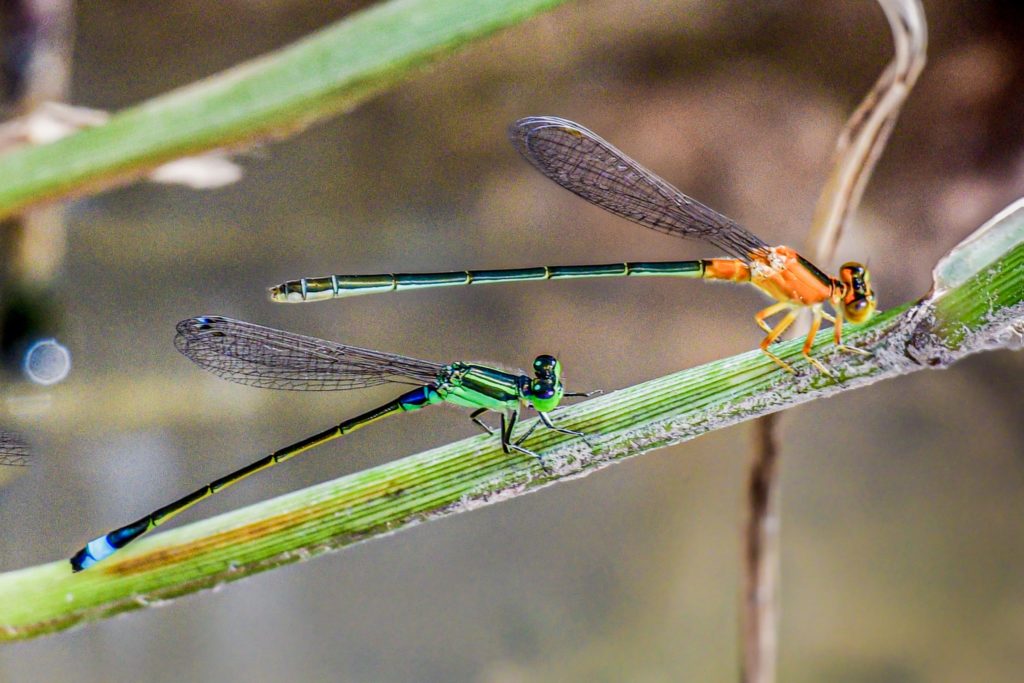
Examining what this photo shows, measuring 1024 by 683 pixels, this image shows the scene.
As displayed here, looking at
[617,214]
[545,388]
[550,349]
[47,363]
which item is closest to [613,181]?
[617,214]

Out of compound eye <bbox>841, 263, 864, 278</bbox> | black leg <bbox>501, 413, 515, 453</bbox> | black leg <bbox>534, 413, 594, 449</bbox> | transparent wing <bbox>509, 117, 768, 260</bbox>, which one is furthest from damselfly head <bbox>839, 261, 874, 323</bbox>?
black leg <bbox>501, 413, 515, 453</bbox>

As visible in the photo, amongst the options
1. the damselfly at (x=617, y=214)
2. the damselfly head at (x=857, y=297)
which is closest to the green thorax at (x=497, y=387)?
the damselfly at (x=617, y=214)

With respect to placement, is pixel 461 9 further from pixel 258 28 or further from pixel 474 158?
pixel 258 28

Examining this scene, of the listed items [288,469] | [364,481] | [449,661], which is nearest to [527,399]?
[364,481]

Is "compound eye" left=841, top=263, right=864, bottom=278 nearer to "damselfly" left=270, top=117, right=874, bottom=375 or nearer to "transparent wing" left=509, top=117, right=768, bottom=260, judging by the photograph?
"damselfly" left=270, top=117, right=874, bottom=375

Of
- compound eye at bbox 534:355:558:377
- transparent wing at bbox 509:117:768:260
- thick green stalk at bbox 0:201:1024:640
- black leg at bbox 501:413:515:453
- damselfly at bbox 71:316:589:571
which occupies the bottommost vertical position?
thick green stalk at bbox 0:201:1024:640
